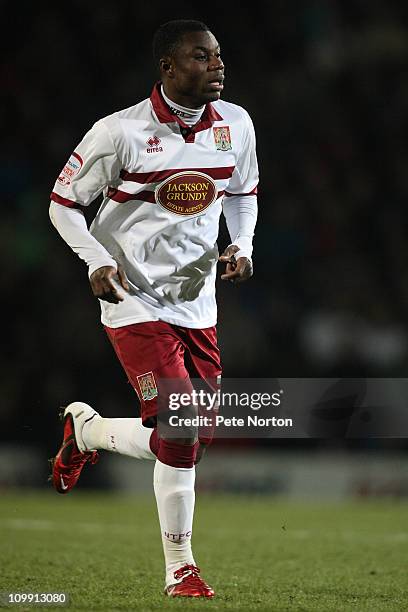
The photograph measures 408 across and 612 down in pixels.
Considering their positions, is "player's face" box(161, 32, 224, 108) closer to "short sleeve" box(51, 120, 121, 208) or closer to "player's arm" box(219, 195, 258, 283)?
"short sleeve" box(51, 120, 121, 208)

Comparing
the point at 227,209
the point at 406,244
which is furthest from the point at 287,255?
the point at 227,209

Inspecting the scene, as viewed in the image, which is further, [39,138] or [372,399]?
[39,138]

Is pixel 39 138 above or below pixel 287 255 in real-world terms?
above

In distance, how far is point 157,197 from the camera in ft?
14.6

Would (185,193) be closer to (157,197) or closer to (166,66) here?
(157,197)

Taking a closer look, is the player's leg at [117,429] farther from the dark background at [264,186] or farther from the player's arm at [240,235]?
the dark background at [264,186]

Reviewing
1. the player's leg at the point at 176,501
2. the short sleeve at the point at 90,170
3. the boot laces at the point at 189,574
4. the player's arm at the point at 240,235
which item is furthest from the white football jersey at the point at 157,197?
the boot laces at the point at 189,574

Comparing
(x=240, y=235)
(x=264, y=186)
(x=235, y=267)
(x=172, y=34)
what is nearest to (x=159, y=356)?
(x=235, y=267)

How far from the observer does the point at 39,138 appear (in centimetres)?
1253

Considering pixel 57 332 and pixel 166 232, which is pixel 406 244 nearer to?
pixel 57 332

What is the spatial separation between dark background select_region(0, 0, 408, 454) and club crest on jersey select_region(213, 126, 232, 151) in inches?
220

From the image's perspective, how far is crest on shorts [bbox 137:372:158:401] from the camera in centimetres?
434

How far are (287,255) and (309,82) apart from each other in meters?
2.65

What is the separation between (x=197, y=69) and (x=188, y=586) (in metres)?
1.94
